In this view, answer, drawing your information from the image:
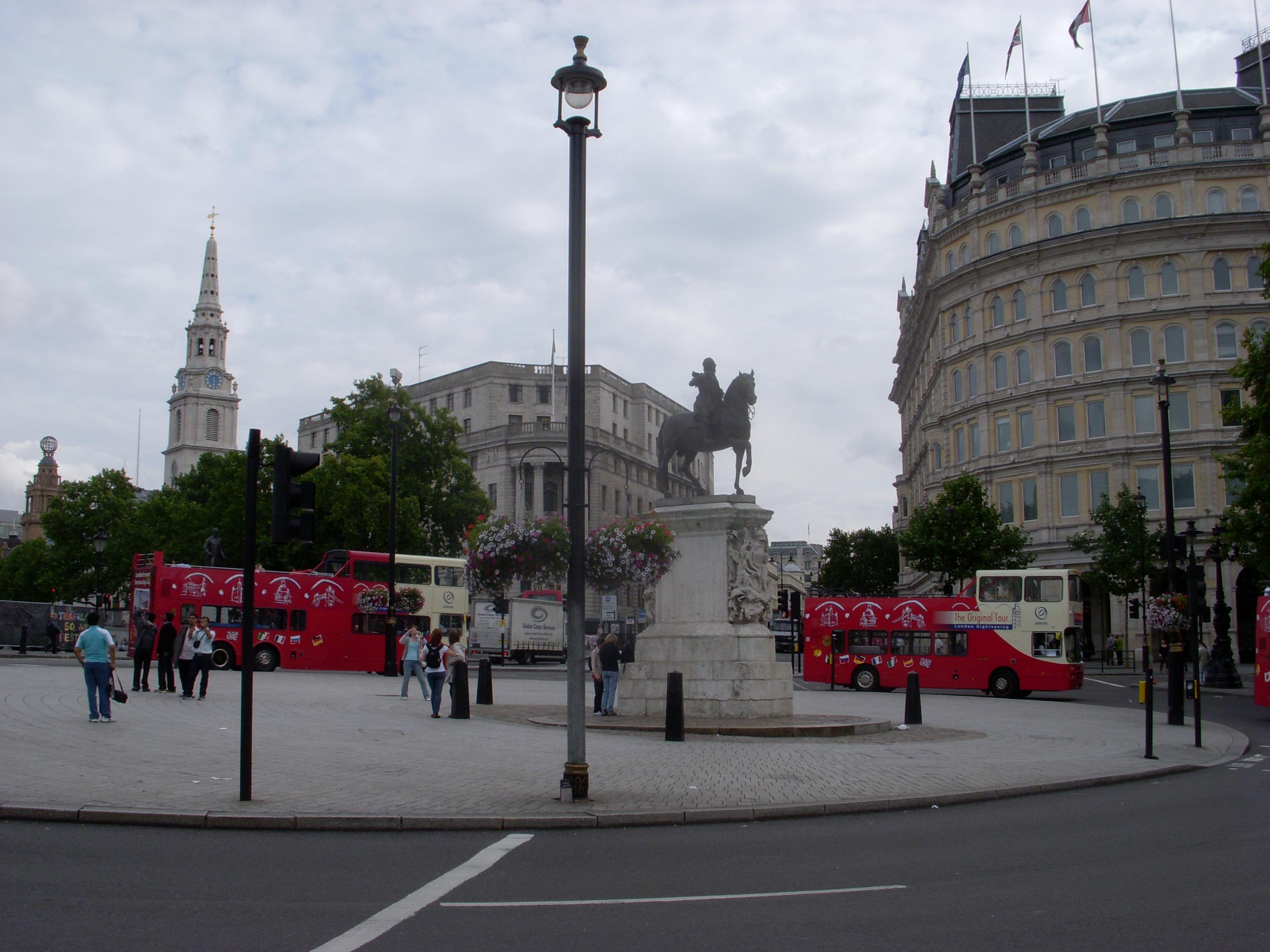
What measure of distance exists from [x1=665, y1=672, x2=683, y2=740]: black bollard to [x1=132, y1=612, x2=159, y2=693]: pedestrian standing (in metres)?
13.0

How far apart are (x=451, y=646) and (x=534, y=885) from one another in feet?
47.5

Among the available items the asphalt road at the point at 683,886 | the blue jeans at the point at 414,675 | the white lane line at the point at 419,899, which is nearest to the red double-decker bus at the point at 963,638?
the blue jeans at the point at 414,675

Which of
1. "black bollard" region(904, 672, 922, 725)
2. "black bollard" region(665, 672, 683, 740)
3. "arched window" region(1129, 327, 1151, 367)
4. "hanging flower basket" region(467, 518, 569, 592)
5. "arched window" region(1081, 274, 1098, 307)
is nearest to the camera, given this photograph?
"black bollard" region(665, 672, 683, 740)

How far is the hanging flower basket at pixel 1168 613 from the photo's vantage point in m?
22.6

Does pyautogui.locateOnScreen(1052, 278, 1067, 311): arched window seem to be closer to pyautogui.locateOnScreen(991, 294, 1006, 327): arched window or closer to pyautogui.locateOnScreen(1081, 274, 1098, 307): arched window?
pyautogui.locateOnScreen(1081, 274, 1098, 307): arched window

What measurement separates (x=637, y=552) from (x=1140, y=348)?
46.3m

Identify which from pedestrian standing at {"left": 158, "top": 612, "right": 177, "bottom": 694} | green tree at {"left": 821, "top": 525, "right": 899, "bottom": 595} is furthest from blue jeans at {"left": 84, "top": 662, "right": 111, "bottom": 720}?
green tree at {"left": 821, "top": 525, "right": 899, "bottom": 595}

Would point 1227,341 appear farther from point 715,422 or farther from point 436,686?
point 436,686

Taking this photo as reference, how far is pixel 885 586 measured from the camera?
91.2 metres

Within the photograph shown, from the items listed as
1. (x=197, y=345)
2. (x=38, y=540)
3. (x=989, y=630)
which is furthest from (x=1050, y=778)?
(x=197, y=345)

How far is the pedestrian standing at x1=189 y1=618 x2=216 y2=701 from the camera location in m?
22.3

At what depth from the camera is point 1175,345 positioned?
5656cm

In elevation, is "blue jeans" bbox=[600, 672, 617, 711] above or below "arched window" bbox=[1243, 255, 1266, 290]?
below

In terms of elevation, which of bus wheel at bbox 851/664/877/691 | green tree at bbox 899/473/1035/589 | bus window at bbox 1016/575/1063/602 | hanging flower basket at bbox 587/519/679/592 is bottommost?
bus wheel at bbox 851/664/877/691
